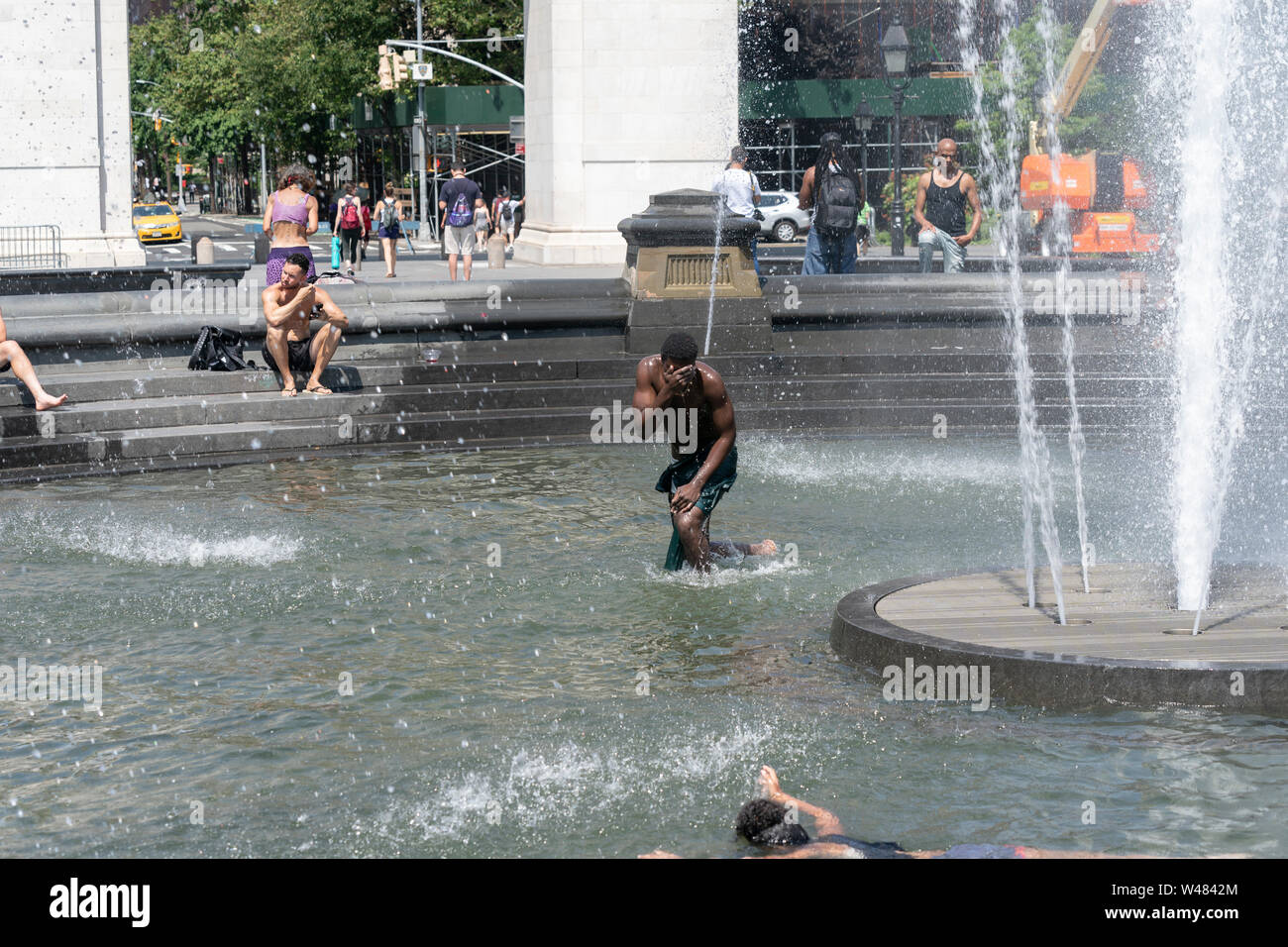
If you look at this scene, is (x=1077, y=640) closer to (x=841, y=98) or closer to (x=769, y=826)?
(x=769, y=826)

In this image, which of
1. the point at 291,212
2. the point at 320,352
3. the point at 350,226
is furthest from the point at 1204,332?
the point at 350,226

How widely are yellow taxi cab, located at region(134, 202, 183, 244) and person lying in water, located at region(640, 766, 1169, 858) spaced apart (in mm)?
53650

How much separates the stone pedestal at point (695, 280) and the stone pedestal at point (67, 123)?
32.2 feet

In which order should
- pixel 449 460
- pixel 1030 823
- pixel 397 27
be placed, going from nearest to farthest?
pixel 1030 823
pixel 449 460
pixel 397 27

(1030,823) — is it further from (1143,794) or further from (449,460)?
(449,460)

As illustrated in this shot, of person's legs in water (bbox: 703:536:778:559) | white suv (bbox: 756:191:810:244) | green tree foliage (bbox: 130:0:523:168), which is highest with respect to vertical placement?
green tree foliage (bbox: 130:0:523:168)

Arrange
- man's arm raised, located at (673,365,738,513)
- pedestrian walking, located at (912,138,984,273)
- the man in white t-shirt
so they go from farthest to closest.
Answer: the man in white t-shirt, pedestrian walking, located at (912,138,984,273), man's arm raised, located at (673,365,738,513)

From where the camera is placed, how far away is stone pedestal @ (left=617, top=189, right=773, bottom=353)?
16234 millimetres

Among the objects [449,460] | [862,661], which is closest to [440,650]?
[862,661]

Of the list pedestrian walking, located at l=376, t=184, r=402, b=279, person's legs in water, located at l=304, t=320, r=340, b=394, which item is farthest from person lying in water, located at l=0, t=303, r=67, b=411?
pedestrian walking, located at l=376, t=184, r=402, b=279

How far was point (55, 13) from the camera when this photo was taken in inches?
901

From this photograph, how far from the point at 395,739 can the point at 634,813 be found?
1344 millimetres

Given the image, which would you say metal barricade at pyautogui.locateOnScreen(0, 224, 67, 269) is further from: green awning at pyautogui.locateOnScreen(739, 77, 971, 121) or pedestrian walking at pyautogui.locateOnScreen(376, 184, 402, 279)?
green awning at pyautogui.locateOnScreen(739, 77, 971, 121)

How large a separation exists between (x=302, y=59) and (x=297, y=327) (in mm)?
46113
